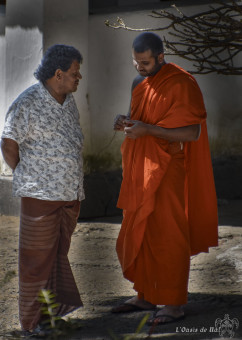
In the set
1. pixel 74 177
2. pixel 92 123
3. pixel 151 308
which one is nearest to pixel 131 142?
pixel 74 177

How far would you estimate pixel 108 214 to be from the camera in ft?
25.4

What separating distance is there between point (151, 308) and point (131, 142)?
1.06m

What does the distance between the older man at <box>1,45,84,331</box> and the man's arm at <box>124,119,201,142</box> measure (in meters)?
0.33

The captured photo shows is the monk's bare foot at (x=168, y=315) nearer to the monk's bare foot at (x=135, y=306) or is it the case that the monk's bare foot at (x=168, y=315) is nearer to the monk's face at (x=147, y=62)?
the monk's bare foot at (x=135, y=306)

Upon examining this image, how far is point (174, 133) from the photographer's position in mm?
3996

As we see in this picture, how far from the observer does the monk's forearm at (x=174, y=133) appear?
13.1 feet

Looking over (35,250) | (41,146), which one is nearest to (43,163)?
(41,146)

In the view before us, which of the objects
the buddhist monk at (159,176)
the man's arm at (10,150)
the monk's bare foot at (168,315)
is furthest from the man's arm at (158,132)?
the monk's bare foot at (168,315)

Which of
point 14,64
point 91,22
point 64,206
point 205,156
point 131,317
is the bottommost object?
point 131,317

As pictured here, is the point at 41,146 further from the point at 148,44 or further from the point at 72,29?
the point at 72,29

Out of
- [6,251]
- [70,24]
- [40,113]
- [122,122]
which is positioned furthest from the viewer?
[70,24]

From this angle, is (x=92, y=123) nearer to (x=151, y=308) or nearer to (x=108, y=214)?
(x=108, y=214)

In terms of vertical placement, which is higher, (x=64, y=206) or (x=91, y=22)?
(x=91, y=22)

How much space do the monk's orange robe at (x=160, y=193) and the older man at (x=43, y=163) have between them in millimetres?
378
